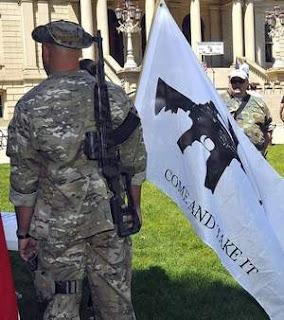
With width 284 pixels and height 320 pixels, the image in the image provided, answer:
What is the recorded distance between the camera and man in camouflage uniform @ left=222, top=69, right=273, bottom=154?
6188 millimetres

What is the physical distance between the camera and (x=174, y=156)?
4547mm

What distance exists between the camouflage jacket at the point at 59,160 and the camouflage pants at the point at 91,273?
0.08 m

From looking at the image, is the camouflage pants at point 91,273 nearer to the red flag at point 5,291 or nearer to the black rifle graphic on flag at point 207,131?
the red flag at point 5,291

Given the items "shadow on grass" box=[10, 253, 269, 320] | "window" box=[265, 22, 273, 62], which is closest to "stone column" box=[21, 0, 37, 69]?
"window" box=[265, 22, 273, 62]

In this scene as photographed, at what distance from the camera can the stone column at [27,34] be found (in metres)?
39.7

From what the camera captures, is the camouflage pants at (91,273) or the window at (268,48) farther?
the window at (268,48)

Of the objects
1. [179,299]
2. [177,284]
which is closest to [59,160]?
[179,299]

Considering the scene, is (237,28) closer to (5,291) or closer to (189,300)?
(189,300)

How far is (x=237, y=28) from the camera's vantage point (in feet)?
148

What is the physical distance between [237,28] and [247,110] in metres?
40.1

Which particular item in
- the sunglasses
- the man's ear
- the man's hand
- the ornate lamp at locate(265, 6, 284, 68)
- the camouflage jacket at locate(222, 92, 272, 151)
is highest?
the ornate lamp at locate(265, 6, 284, 68)

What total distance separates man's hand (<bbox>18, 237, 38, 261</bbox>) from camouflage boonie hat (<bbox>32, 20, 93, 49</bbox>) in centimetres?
91

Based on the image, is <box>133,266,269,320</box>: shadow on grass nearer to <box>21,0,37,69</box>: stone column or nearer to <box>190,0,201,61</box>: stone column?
<box>21,0,37,69</box>: stone column

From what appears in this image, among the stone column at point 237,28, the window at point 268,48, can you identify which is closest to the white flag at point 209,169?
the stone column at point 237,28
